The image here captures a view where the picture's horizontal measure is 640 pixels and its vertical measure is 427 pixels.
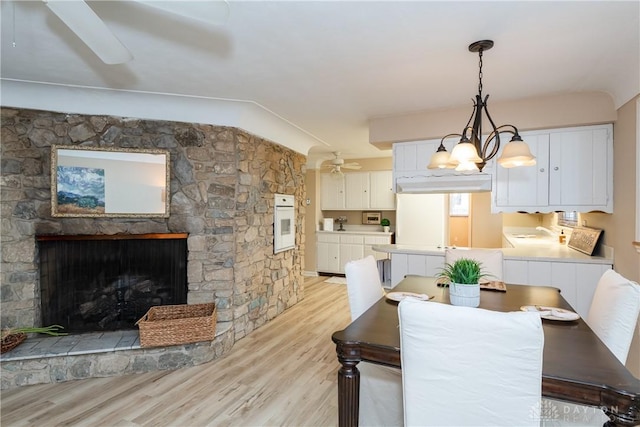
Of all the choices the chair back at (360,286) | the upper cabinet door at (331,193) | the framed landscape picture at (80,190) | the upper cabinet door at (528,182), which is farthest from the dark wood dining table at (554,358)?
the upper cabinet door at (331,193)

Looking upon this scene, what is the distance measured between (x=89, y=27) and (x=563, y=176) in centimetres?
380

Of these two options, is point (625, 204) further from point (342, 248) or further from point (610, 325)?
point (342, 248)

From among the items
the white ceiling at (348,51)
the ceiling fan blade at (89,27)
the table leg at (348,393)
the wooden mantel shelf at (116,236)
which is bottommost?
the table leg at (348,393)

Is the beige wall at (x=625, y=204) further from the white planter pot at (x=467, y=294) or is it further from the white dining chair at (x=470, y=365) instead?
the white dining chair at (x=470, y=365)

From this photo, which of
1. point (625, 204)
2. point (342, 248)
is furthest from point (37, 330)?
point (625, 204)

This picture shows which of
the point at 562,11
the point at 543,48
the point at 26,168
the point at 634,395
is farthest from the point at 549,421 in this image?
the point at 26,168

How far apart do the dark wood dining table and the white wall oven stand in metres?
2.21

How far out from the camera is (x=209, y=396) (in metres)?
2.31

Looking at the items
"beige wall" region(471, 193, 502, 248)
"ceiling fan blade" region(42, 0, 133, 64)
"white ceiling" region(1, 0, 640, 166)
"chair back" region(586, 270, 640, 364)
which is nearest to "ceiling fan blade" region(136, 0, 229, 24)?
Answer: "ceiling fan blade" region(42, 0, 133, 64)

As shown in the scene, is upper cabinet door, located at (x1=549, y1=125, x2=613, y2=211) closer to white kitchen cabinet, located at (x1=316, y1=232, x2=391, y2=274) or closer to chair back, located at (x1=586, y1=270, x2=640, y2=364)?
chair back, located at (x1=586, y1=270, x2=640, y2=364)

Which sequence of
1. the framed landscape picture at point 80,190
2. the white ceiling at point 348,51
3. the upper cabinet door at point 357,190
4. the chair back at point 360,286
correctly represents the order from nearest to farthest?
the white ceiling at point 348,51
the chair back at point 360,286
the framed landscape picture at point 80,190
the upper cabinet door at point 357,190

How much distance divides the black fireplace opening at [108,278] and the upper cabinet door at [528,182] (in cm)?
327

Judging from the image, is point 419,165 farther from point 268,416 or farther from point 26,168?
point 26,168

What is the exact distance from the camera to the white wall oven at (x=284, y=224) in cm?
404
